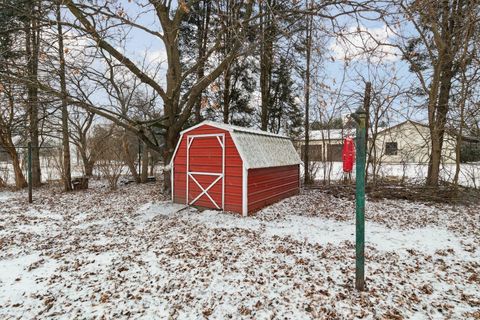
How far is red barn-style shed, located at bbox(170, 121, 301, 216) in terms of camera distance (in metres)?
6.39

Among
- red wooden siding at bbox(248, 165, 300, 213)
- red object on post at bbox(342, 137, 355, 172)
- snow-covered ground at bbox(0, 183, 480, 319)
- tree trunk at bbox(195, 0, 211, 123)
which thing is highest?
tree trunk at bbox(195, 0, 211, 123)

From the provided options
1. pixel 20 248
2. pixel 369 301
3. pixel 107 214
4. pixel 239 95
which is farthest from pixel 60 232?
pixel 239 95

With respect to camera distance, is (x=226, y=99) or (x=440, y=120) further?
(x=226, y=99)

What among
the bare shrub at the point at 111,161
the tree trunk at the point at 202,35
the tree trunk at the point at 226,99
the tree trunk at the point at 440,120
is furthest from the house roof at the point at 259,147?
the bare shrub at the point at 111,161

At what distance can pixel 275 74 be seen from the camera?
12492mm

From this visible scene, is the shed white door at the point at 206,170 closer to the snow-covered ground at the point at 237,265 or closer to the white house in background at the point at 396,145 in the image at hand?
the snow-covered ground at the point at 237,265

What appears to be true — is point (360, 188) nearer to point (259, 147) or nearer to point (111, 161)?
point (259, 147)

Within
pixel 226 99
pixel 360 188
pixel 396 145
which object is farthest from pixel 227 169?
pixel 396 145

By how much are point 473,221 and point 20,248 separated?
9945 mm

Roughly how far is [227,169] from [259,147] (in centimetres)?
131

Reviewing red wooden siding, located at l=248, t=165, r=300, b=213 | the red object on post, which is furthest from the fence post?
red wooden siding, located at l=248, t=165, r=300, b=213

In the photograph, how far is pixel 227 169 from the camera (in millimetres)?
6578

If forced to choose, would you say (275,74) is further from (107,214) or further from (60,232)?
(60,232)

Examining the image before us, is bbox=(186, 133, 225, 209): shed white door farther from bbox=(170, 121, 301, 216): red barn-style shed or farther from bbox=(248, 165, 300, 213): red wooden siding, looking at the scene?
bbox=(248, 165, 300, 213): red wooden siding
